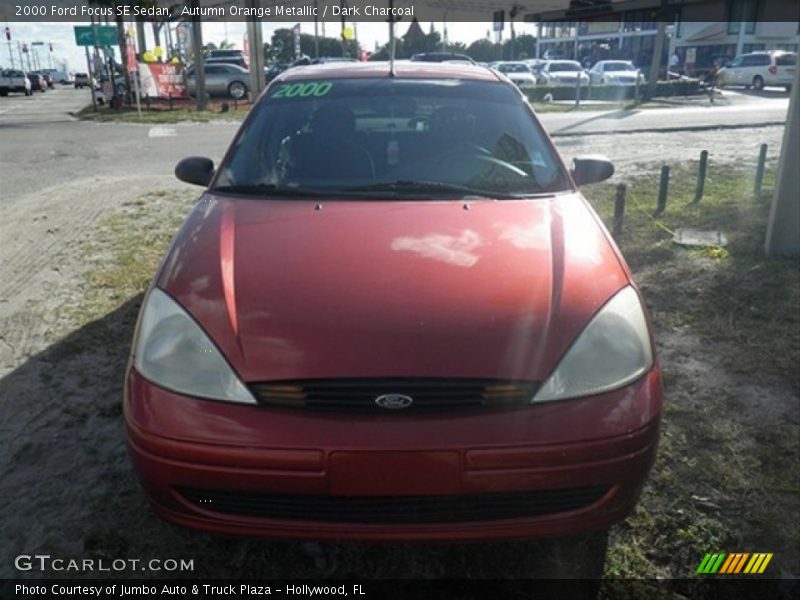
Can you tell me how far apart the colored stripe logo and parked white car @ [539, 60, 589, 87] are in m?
30.8

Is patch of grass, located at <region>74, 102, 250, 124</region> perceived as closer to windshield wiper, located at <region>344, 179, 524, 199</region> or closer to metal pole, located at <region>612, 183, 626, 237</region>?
metal pole, located at <region>612, 183, 626, 237</region>

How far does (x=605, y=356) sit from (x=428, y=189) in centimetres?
125

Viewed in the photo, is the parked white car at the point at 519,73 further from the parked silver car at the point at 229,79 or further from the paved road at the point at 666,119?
the parked silver car at the point at 229,79

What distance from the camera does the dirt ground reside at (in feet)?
7.94

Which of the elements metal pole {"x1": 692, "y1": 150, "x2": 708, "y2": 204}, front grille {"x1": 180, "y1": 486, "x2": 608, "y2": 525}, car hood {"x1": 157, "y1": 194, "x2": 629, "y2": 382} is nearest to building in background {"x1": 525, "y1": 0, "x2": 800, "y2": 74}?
metal pole {"x1": 692, "y1": 150, "x2": 708, "y2": 204}

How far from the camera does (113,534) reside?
8.16ft

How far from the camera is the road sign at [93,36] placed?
896 inches

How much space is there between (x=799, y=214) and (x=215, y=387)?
498 centimetres

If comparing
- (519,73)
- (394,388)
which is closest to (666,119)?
(519,73)

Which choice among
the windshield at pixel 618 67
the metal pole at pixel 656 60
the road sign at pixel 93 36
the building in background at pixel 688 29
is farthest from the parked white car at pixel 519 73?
the road sign at pixel 93 36

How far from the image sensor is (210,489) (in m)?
2.03

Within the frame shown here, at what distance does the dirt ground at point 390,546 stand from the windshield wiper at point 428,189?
1343 millimetres

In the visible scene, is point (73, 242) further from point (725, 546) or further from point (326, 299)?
point (725, 546)

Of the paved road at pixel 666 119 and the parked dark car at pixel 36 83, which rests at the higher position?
the paved road at pixel 666 119
